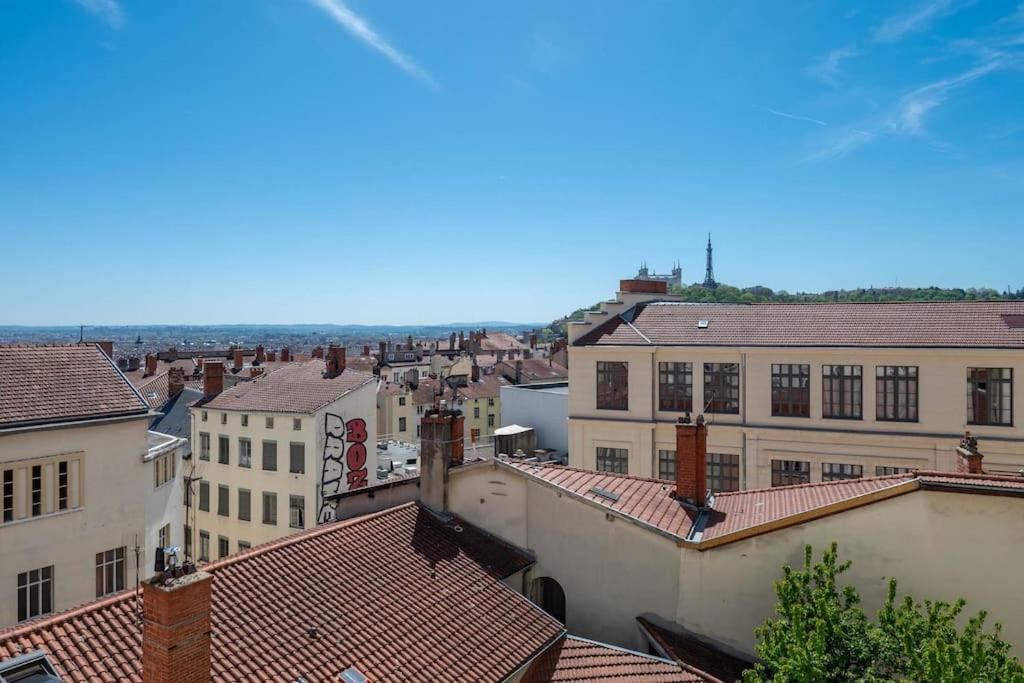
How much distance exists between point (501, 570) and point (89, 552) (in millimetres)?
14865

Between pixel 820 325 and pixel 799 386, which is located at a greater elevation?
pixel 820 325

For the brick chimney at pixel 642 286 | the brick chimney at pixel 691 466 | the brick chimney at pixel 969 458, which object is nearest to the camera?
the brick chimney at pixel 969 458

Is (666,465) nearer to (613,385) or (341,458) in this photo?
(613,385)

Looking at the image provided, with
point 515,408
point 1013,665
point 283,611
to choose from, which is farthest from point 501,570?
point 515,408

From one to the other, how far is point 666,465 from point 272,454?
899 inches

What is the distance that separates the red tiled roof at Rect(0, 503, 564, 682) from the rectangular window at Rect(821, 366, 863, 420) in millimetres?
18688

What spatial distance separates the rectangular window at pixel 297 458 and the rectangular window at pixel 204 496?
701 cm

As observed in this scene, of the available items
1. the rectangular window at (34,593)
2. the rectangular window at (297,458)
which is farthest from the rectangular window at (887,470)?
the rectangular window at (34,593)

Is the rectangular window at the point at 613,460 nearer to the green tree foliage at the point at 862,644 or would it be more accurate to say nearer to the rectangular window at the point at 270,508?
the rectangular window at the point at 270,508

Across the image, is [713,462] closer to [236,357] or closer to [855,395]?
[855,395]

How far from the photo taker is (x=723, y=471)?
33.0 meters

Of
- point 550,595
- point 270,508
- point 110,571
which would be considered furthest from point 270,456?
point 550,595

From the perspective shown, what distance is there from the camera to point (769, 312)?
1395 inches

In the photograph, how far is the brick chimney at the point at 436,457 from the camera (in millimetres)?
19766
